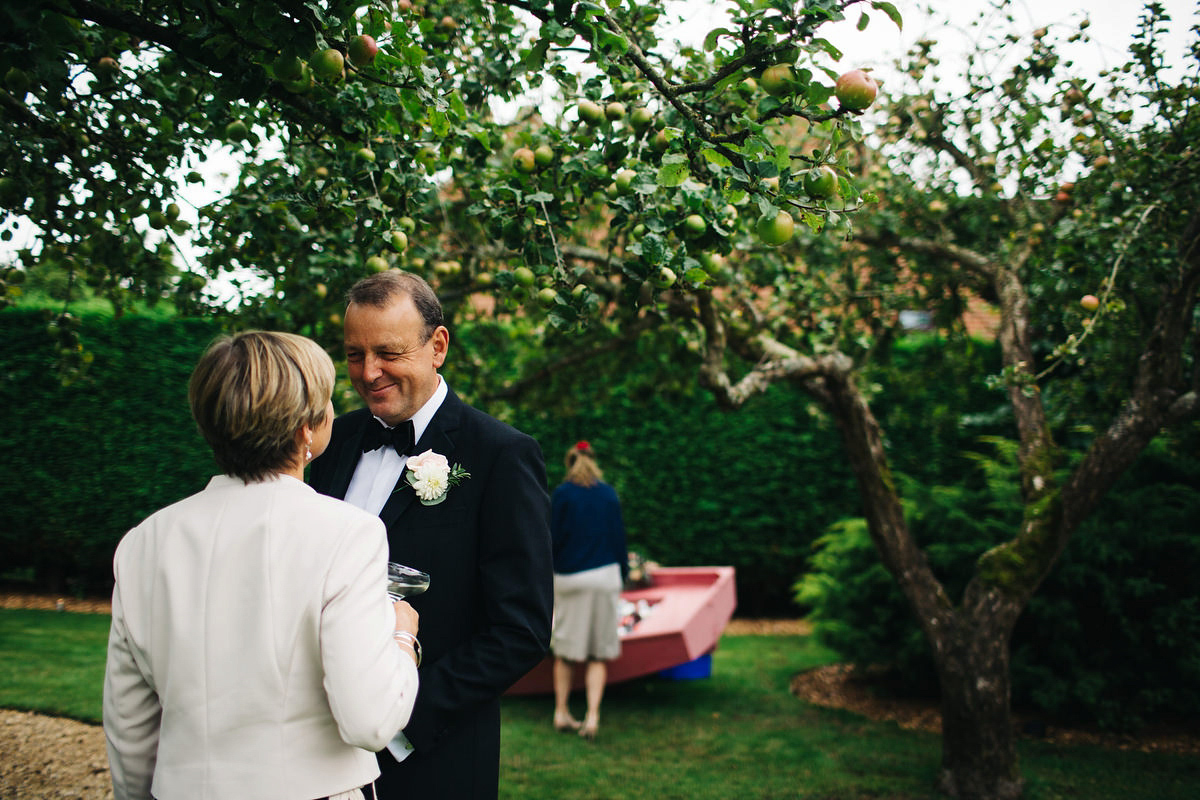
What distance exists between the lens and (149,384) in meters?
9.66

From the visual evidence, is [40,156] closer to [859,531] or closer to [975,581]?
[975,581]

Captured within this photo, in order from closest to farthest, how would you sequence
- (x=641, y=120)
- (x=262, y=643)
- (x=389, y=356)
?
(x=262, y=643) → (x=389, y=356) → (x=641, y=120)

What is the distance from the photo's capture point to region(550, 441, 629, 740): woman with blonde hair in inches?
241

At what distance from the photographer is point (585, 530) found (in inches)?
245

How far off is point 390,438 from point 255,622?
0.75 metres

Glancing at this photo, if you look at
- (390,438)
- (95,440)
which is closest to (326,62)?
(390,438)

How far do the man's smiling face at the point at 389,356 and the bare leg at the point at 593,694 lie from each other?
4426mm

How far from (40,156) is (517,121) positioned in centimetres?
244

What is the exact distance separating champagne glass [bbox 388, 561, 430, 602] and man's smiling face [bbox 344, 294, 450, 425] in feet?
1.52

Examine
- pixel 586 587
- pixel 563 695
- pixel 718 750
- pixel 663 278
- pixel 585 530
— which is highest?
pixel 663 278

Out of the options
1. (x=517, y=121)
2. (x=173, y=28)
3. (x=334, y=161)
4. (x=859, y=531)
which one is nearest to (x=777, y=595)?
(x=859, y=531)

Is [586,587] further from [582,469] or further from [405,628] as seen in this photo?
[405,628]

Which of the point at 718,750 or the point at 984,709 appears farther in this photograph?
the point at 718,750

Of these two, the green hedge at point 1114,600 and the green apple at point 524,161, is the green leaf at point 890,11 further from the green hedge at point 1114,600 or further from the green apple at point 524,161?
the green hedge at point 1114,600
